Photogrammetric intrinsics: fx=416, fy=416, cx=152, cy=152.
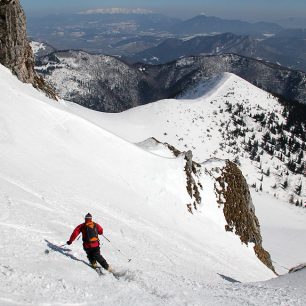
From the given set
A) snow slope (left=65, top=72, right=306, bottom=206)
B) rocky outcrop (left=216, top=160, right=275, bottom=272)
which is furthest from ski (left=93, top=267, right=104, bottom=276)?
snow slope (left=65, top=72, right=306, bottom=206)

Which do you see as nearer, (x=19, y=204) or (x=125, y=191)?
(x=19, y=204)

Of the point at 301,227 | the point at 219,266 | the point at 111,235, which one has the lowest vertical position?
the point at 301,227

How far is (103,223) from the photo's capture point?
2238 cm

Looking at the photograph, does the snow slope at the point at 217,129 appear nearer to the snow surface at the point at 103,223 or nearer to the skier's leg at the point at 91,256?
the snow surface at the point at 103,223

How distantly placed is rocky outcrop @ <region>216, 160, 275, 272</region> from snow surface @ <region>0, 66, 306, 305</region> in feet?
5.08

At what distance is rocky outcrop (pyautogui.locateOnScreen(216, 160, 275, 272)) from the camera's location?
4044 centimetres

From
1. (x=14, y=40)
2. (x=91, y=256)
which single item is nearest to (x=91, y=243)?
(x=91, y=256)

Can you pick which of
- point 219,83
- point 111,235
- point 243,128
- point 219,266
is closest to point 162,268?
point 111,235

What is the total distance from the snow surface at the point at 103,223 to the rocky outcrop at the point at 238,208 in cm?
155

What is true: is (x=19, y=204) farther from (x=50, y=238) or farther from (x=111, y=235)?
(x=111, y=235)

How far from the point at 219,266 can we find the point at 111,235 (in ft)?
29.6

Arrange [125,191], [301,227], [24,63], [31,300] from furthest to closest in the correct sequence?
[301,227] < [24,63] < [125,191] < [31,300]

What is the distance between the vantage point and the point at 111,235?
21047mm

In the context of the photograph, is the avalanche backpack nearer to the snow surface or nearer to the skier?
the skier
